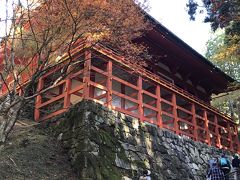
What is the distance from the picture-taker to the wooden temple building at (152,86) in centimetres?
1155

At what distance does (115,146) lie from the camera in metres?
10.5

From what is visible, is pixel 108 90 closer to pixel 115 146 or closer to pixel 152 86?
pixel 115 146

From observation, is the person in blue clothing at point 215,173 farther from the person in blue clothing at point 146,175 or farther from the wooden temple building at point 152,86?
the person in blue clothing at point 146,175

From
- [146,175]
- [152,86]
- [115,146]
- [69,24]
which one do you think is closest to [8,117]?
[69,24]

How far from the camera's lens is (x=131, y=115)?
12.2 meters

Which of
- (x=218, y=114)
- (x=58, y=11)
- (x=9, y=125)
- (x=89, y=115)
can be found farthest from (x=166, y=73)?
(x=9, y=125)

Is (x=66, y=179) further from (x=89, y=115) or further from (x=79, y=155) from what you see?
(x=89, y=115)

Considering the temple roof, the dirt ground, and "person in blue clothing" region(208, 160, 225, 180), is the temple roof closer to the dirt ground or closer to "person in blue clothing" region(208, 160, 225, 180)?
"person in blue clothing" region(208, 160, 225, 180)

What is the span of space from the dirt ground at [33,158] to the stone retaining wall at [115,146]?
0.35m

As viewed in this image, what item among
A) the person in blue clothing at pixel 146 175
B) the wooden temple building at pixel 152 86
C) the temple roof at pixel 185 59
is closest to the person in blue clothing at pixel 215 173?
the wooden temple building at pixel 152 86

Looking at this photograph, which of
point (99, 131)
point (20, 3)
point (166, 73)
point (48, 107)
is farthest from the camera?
point (166, 73)

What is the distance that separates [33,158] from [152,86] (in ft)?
27.2

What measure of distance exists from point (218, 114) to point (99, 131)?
33.9 ft

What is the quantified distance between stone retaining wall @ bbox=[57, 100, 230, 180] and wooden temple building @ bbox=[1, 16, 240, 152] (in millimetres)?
462
